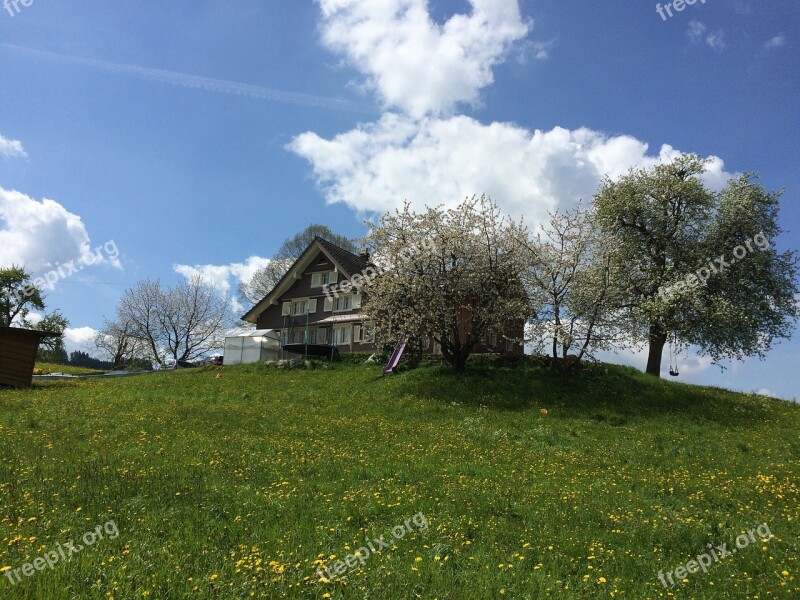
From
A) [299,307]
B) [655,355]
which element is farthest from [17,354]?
[655,355]

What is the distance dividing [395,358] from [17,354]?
22.1 meters

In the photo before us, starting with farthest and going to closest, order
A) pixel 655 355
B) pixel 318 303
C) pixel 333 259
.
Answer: pixel 318 303 → pixel 333 259 → pixel 655 355

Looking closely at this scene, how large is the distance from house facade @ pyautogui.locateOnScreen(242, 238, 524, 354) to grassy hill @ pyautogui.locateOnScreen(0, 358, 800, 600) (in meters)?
26.0

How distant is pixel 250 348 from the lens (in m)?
48.3

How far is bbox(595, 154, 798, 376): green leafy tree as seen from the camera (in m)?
31.6

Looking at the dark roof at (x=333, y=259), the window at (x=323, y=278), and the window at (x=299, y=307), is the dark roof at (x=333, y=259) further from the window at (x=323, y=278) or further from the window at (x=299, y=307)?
the window at (x=299, y=307)

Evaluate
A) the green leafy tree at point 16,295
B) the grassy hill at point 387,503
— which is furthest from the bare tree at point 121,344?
the grassy hill at point 387,503

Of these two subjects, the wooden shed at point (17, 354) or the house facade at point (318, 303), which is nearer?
the wooden shed at point (17, 354)

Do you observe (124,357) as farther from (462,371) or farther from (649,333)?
(649,333)

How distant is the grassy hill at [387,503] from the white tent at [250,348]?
25399 mm

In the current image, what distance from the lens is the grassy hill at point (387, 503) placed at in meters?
7.35

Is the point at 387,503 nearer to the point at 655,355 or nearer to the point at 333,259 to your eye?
the point at 655,355

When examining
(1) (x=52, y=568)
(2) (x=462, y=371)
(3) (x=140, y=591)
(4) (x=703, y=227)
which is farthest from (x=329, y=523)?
(4) (x=703, y=227)

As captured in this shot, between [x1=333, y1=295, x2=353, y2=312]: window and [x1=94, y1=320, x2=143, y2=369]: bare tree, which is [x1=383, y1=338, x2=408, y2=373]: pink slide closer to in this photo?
[x1=333, y1=295, x2=353, y2=312]: window
